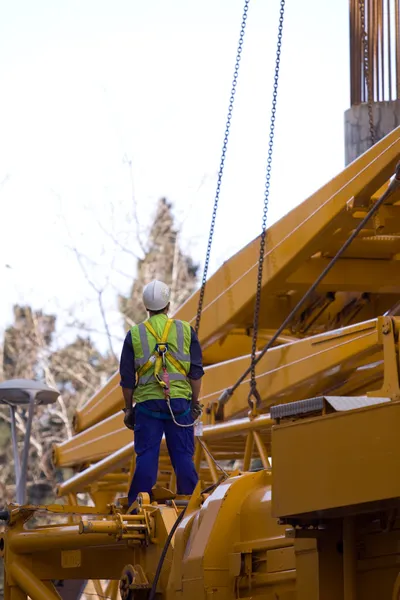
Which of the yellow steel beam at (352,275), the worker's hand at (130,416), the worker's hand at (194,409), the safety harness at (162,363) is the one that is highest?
the yellow steel beam at (352,275)

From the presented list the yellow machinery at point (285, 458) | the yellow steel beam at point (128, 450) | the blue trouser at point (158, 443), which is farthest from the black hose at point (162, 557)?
the yellow steel beam at point (128, 450)

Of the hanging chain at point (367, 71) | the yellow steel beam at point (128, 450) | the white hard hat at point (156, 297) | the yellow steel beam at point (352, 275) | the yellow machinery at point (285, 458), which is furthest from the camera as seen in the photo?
the hanging chain at point (367, 71)

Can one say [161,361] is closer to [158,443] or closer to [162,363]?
[162,363]

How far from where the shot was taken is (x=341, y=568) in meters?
Answer: 6.66

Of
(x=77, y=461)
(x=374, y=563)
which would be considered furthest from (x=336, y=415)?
(x=77, y=461)

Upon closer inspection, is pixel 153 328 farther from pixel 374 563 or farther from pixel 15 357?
pixel 15 357

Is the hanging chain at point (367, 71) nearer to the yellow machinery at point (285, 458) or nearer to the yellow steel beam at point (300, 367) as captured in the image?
the yellow machinery at point (285, 458)

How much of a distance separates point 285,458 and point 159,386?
3163mm

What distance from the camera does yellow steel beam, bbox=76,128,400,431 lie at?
13266 millimetres

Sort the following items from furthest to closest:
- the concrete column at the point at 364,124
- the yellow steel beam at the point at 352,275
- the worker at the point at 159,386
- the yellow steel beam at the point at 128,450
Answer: the concrete column at the point at 364,124 < the yellow steel beam at the point at 352,275 < the yellow steel beam at the point at 128,450 < the worker at the point at 159,386

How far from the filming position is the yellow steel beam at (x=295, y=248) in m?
13.3

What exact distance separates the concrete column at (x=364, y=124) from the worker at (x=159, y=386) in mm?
7643

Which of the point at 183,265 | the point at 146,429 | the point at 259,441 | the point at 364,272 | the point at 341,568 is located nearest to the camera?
the point at 341,568

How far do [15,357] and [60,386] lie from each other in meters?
1.62
